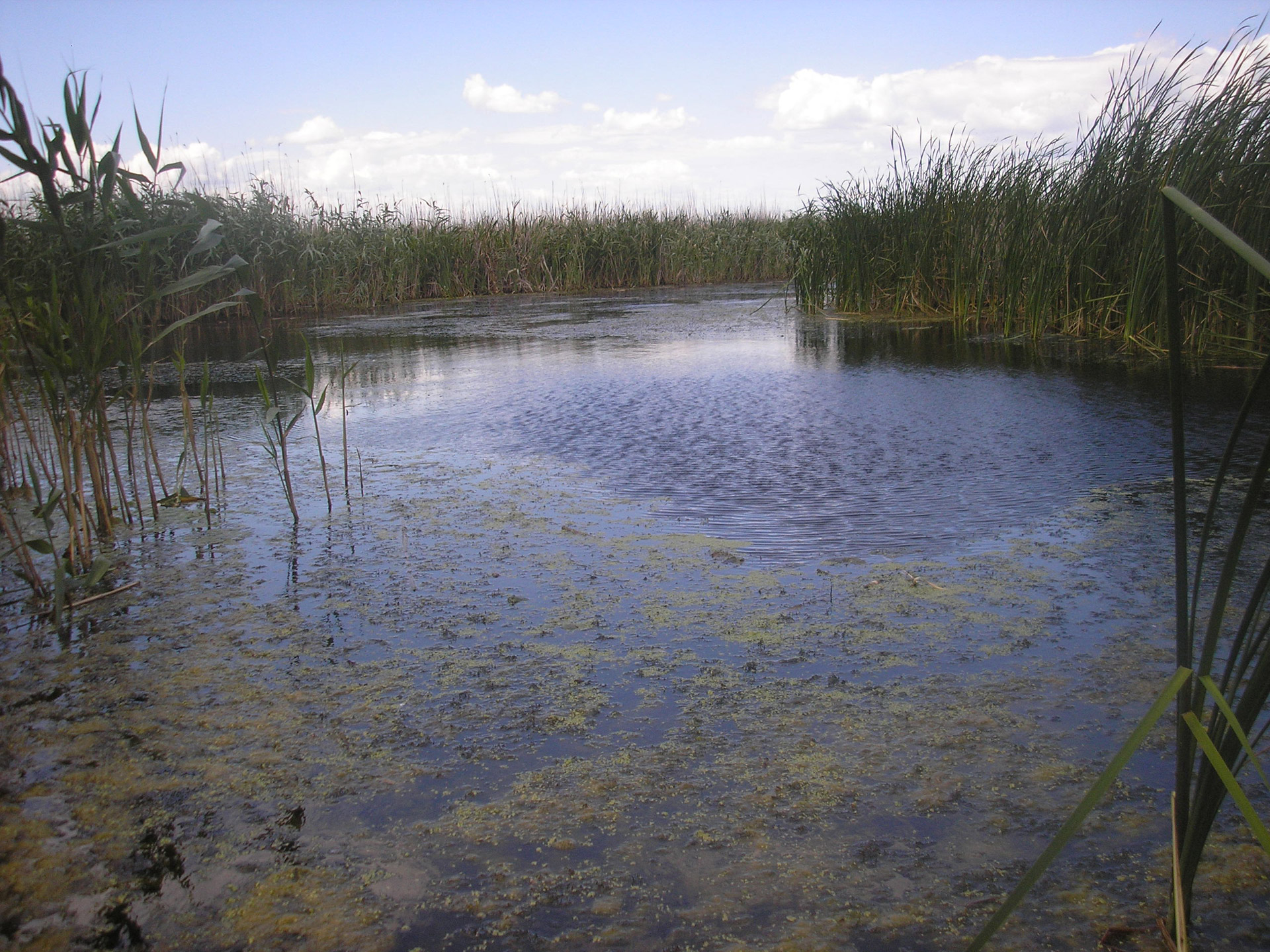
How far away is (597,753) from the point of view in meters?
1.59

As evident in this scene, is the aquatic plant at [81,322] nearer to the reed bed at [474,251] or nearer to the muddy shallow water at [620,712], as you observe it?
the muddy shallow water at [620,712]

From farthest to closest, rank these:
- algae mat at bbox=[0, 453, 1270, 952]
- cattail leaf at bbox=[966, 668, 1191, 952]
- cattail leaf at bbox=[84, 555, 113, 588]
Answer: cattail leaf at bbox=[84, 555, 113, 588] < algae mat at bbox=[0, 453, 1270, 952] < cattail leaf at bbox=[966, 668, 1191, 952]

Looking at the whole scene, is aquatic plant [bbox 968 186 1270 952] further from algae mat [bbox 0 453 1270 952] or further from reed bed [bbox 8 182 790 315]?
reed bed [bbox 8 182 790 315]

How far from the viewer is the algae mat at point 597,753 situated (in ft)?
3.99

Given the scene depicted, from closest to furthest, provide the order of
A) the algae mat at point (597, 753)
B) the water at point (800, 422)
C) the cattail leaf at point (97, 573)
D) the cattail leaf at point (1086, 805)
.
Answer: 1. the cattail leaf at point (1086, 805)
2. the algae mat at point (597, 753)
3. the cattail leaf at point (97, 573)
4. the water at point (800, 422)

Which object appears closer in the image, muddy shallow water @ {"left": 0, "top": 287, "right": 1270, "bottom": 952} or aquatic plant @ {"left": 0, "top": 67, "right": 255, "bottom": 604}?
muddy shallow water @ {"left": 0, "top": 287, "right": 1270, "bottom": 952}

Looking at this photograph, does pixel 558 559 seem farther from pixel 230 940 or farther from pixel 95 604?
pixel 230 940

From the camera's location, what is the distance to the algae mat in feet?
3.99

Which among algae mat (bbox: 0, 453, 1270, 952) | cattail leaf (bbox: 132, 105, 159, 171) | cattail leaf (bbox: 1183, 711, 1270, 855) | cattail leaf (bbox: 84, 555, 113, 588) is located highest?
cattail leaf (bbox: 132, 105, 159, 171)

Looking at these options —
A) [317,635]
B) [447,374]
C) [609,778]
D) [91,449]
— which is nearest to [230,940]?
[609,778]

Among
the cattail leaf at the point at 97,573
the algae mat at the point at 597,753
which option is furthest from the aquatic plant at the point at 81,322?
the algae mat at the point at 597,753

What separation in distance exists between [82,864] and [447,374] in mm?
5385

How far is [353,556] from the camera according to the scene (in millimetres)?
2668

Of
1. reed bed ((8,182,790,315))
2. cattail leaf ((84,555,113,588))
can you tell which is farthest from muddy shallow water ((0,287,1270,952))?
reed bed ((8,182,790,315))
